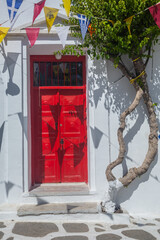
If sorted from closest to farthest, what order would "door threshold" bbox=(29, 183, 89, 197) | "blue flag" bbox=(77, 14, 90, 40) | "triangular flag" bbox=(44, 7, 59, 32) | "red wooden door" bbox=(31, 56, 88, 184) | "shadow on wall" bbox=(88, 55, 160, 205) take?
"triangular flag" bbox=(44, 7, 59, 32) → "blue flag" bbox=(77, 14, 90, 40) → "door threshold" bbox=(29, 183, 89, 197) → "shadow on wall" bbox=(88, 55, 160, 205) → "red wooden door" bbox=(31, 56, 88, 184)

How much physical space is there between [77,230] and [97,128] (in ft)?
6.73

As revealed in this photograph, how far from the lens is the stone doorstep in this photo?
16.1 ft

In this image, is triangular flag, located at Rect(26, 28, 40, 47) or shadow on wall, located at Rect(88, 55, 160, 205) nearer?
triangular flag, located at Rect(26, 28, 40, 47)

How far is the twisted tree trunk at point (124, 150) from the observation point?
202 inches

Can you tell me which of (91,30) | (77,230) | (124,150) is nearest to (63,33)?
(91,30)

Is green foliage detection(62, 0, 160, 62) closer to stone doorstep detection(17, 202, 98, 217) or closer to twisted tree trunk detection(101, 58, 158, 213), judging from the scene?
twisted tree trunk detection(101, 58, 158, 213)

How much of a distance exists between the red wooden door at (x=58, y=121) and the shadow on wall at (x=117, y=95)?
2.00 ft

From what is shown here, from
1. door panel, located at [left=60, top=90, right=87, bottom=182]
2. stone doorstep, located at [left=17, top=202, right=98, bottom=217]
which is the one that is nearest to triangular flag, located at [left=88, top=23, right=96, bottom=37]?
door panel, located at [left=60, top=90, right=87, bottom=182]

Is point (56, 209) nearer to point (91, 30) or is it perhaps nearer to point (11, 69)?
point (11, 69)

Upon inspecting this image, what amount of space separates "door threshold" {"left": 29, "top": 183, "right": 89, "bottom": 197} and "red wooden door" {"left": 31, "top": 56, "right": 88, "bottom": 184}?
0.18m

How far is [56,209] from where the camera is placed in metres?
5.00

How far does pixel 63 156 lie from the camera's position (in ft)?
19.8

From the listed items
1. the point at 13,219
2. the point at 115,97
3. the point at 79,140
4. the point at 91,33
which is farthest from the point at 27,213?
the point at 91,33

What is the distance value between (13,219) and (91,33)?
3.92 meters
